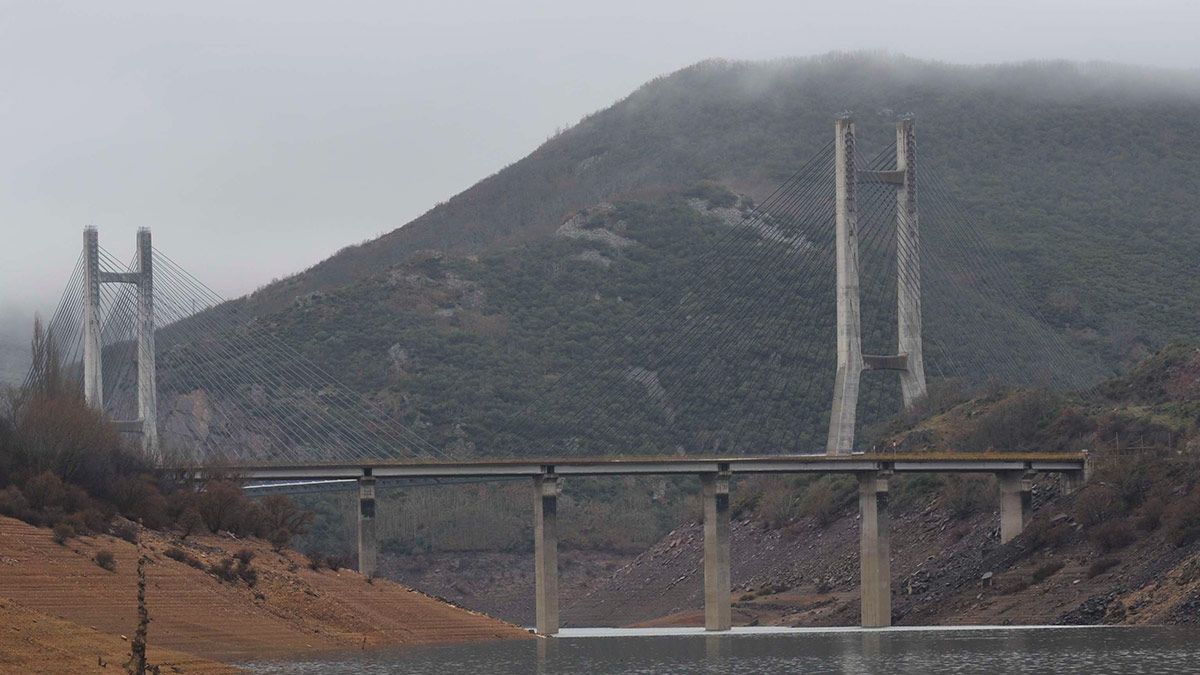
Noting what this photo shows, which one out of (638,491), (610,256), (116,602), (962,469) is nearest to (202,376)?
(638,491)

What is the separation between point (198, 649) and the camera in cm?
6756

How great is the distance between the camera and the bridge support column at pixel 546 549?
101125 millimetres

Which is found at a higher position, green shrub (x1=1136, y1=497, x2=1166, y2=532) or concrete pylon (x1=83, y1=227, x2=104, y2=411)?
concrete pylon (x1=83, y1=227, x2=104, y2=411)

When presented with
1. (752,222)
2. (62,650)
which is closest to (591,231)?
(752,222)

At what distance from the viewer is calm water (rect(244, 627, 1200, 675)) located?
64562 mm

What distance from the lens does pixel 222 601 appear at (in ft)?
242

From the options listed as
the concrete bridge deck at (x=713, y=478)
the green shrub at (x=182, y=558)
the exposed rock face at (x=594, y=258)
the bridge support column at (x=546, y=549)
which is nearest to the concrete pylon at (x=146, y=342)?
the concrete bridge deck at (x=713, y=478)

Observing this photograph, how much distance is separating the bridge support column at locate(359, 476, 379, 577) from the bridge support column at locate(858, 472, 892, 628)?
23.0 meters

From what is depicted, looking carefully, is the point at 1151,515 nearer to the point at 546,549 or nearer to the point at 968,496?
the point at 968,496

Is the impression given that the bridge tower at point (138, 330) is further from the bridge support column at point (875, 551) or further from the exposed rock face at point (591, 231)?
the exposed rock face at point (591, 231)

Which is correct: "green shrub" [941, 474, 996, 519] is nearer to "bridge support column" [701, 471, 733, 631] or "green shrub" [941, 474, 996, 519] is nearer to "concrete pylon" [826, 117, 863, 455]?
"concrete pylon" [826, 117, 863, 455]

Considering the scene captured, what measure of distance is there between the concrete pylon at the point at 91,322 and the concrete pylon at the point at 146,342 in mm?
2020

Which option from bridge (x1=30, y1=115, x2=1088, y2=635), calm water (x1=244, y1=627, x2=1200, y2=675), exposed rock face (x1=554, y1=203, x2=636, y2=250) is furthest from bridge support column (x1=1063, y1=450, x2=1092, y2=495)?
exposed rock face (x1=554, y1=203, x2=636, y2=250)

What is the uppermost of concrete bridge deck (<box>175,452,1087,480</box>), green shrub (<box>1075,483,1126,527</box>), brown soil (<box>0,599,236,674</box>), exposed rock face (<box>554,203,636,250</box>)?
exposed rock face (<box>554,203,636,250</box>)
